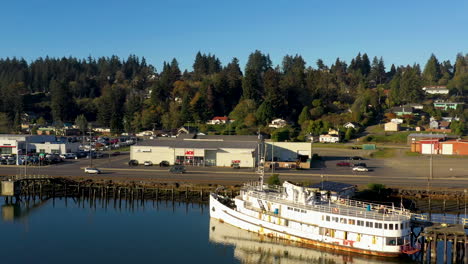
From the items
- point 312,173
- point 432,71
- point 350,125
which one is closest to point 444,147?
point 312,173

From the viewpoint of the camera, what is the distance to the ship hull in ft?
103

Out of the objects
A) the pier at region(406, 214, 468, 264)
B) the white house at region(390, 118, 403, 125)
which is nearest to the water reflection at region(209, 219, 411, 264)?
the pier at region(406, 214, 468, 264)

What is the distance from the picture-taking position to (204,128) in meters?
110

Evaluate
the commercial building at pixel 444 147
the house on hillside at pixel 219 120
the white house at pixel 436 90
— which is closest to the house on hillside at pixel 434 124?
the commercial building at pixel 444 147

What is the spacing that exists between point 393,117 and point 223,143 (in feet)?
188

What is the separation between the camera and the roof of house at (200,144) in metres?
64.4

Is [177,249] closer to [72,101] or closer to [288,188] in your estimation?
[288,188]

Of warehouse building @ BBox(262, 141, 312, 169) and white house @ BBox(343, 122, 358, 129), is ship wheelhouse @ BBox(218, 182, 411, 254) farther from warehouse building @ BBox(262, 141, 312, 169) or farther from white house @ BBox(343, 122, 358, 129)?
white house @ BBox(343, 122, 358, 129)

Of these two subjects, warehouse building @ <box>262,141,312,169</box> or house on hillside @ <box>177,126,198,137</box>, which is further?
house on hillside @ <box>177,126,198,137</box>

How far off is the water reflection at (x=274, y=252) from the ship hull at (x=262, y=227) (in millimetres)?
323

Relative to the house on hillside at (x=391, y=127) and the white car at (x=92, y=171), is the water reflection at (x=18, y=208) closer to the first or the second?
the white car at (x=92, y=171)

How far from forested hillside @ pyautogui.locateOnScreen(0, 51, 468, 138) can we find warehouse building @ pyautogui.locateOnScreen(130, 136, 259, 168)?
3358 cm

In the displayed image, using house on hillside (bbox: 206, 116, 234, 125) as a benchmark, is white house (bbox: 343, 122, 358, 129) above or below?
below

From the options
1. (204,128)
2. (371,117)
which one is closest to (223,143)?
(204,128)
